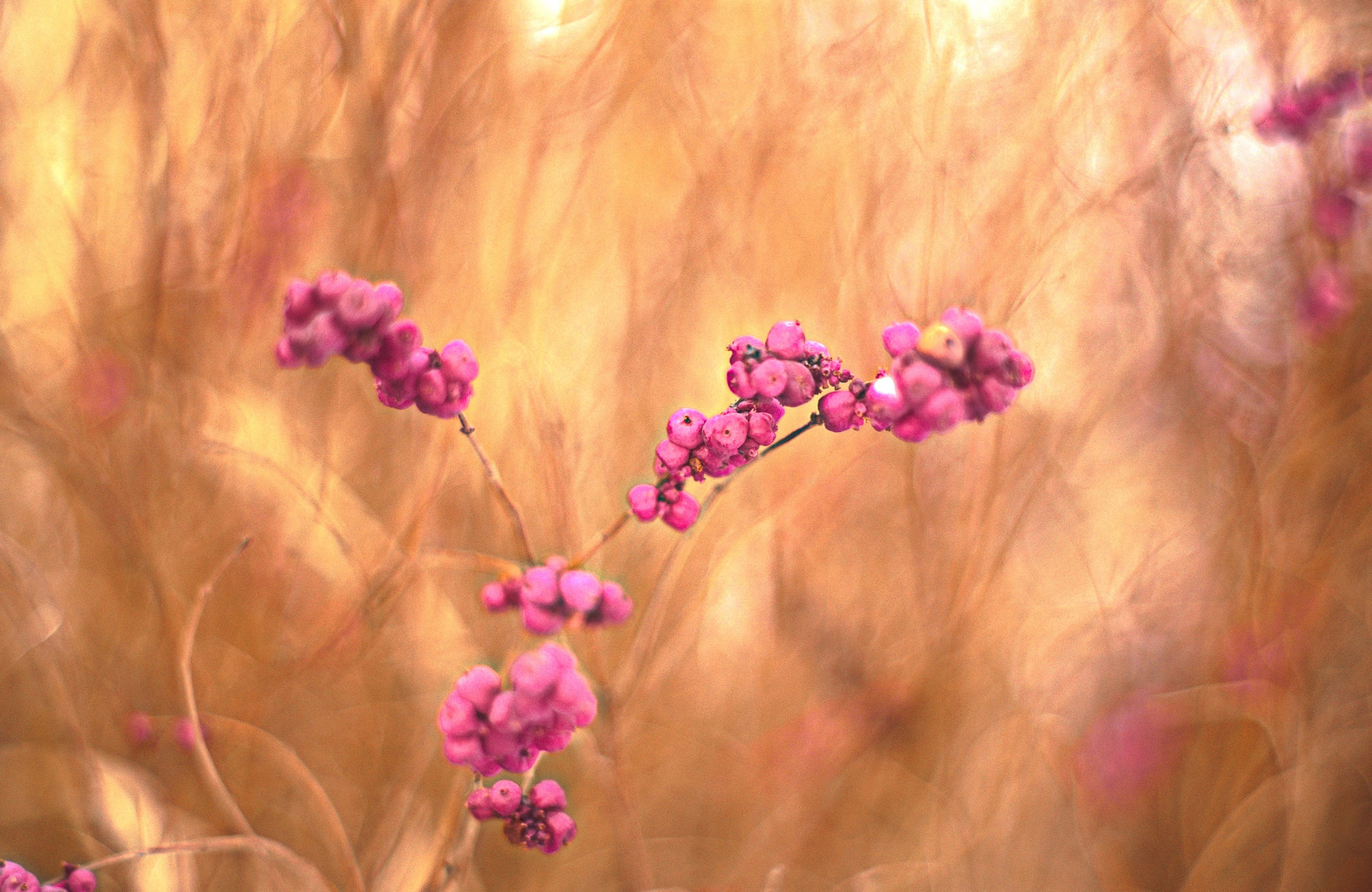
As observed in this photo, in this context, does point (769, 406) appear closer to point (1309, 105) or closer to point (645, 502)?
point (645, 502)

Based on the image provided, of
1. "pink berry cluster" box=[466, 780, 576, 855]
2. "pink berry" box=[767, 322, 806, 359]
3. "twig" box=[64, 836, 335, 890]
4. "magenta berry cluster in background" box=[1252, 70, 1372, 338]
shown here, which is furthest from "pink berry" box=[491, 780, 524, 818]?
"magenta berry cluster in background" box=[1252, 70, 1372, 338]

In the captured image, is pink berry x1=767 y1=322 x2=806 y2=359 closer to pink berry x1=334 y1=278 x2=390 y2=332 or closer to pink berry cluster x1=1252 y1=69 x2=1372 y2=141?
pink berry x1=334 y1=278 x2=390 y2=332

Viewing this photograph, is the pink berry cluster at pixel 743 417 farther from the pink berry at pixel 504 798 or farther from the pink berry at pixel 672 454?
the pink berry at pixel 504 798

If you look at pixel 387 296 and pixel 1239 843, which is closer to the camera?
pixel 387 296

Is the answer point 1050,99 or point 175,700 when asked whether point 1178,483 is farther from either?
point 175,700

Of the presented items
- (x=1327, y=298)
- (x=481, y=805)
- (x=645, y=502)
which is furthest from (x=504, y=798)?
(x=1327, y=298)

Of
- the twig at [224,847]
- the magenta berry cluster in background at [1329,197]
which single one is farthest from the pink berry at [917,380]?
the magenta berry cluster in background at [1329,197]

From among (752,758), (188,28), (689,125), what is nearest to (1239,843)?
(752,758)
